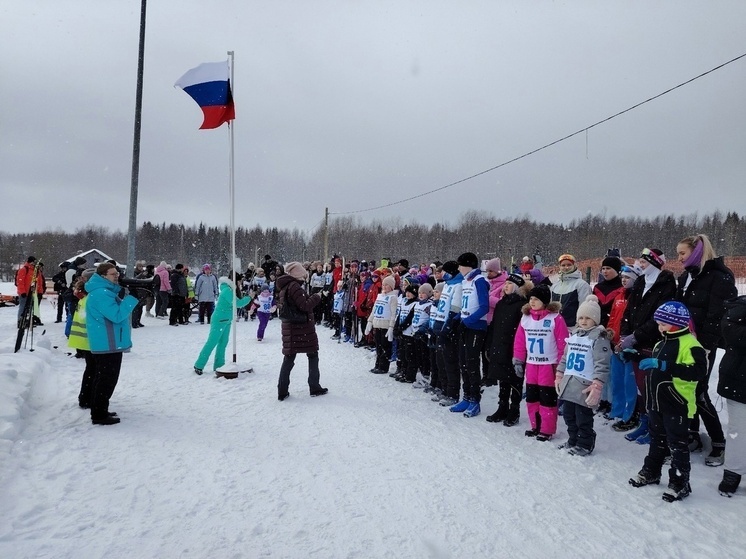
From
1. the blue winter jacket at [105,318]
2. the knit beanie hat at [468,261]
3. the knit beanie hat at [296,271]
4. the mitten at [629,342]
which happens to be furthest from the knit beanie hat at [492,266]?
the blue winter jacket at [105,318]

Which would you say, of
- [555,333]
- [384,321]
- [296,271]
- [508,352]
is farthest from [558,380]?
[384,321]

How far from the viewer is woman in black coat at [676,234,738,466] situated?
4.64 metres

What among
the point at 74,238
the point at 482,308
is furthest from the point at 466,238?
the point at 74,238

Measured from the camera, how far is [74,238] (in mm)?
108938

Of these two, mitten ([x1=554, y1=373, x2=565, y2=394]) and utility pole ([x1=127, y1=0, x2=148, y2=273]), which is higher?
utility pole ([x1=127, y1=0, x2=148, y2=273])

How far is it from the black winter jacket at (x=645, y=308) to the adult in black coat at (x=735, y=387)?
0.90m

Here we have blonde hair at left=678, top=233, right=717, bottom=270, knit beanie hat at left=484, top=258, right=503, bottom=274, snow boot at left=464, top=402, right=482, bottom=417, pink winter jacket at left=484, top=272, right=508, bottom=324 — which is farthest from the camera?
knit beanie hat at left=484, top=258, right=503, bottom=274

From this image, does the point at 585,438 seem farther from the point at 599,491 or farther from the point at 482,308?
the point at 482,308

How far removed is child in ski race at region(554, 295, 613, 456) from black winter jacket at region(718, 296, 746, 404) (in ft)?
3.28

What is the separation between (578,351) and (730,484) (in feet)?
5.42

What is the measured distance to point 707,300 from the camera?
473 cm

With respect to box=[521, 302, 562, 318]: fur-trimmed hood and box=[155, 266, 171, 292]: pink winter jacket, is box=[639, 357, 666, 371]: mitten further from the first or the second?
box=[155, 266, 171, 292]: pink winter jacket

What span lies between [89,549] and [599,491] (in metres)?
3.95

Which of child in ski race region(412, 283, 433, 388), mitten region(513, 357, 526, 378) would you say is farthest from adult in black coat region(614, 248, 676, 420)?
child in ski race region(412, 283, 433, 388)
